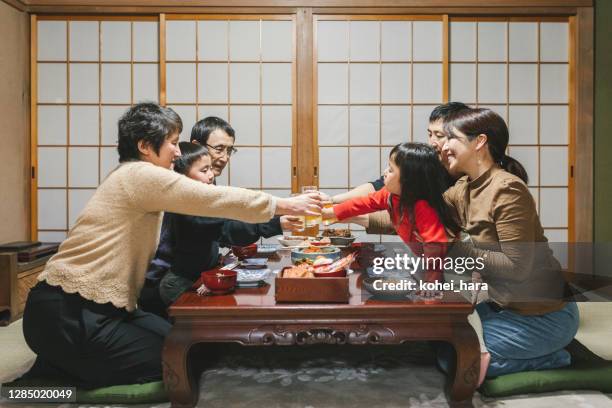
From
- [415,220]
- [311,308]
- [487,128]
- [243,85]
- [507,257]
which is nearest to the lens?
[311,308]

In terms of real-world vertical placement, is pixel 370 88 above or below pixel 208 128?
above

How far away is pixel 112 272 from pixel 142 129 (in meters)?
0.58

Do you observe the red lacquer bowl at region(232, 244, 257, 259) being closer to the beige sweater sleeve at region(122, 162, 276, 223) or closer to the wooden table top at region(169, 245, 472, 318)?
the beige sweater sleeve at region(122, 162, 276, 223)

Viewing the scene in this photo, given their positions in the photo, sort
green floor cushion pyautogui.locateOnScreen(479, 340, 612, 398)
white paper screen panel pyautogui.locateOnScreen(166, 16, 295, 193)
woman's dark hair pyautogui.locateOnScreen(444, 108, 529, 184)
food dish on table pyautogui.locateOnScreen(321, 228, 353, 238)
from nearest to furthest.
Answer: green floor cushion pyautogui.locateOnScreen(479, 340, 612, 398) < woman's dark hair pyautogui.locateOnScreen(444, 108, 529, 184) < food dish on table pyautogui.locateOnScreen(321, 228, 353, 238) < white paper screen panel pyautogui.locateOnScreen(166, 16, 295, 193)

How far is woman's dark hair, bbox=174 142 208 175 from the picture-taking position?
2.45 m

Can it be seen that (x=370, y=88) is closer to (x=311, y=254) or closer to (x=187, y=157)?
(x=187, y=157)

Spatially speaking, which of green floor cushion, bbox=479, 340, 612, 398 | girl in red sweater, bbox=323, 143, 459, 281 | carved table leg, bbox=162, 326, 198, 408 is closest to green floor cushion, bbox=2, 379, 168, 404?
carved table leg, bbox=162, 326, 198, 408

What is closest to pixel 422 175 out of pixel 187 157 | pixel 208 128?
pixel 187 157

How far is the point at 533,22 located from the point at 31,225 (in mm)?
4552

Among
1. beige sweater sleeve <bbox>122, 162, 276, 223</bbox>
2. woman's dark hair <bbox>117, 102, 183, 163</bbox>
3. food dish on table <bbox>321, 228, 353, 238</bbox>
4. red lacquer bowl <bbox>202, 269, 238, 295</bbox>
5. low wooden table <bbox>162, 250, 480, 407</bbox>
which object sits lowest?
low wooden table <bbox>162, 250, 480, 407</bbox>

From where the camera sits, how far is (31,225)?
4.38 metres

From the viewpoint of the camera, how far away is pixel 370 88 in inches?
174

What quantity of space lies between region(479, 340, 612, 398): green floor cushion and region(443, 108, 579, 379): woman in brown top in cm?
5

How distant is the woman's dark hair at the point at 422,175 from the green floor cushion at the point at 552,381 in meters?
0.67
